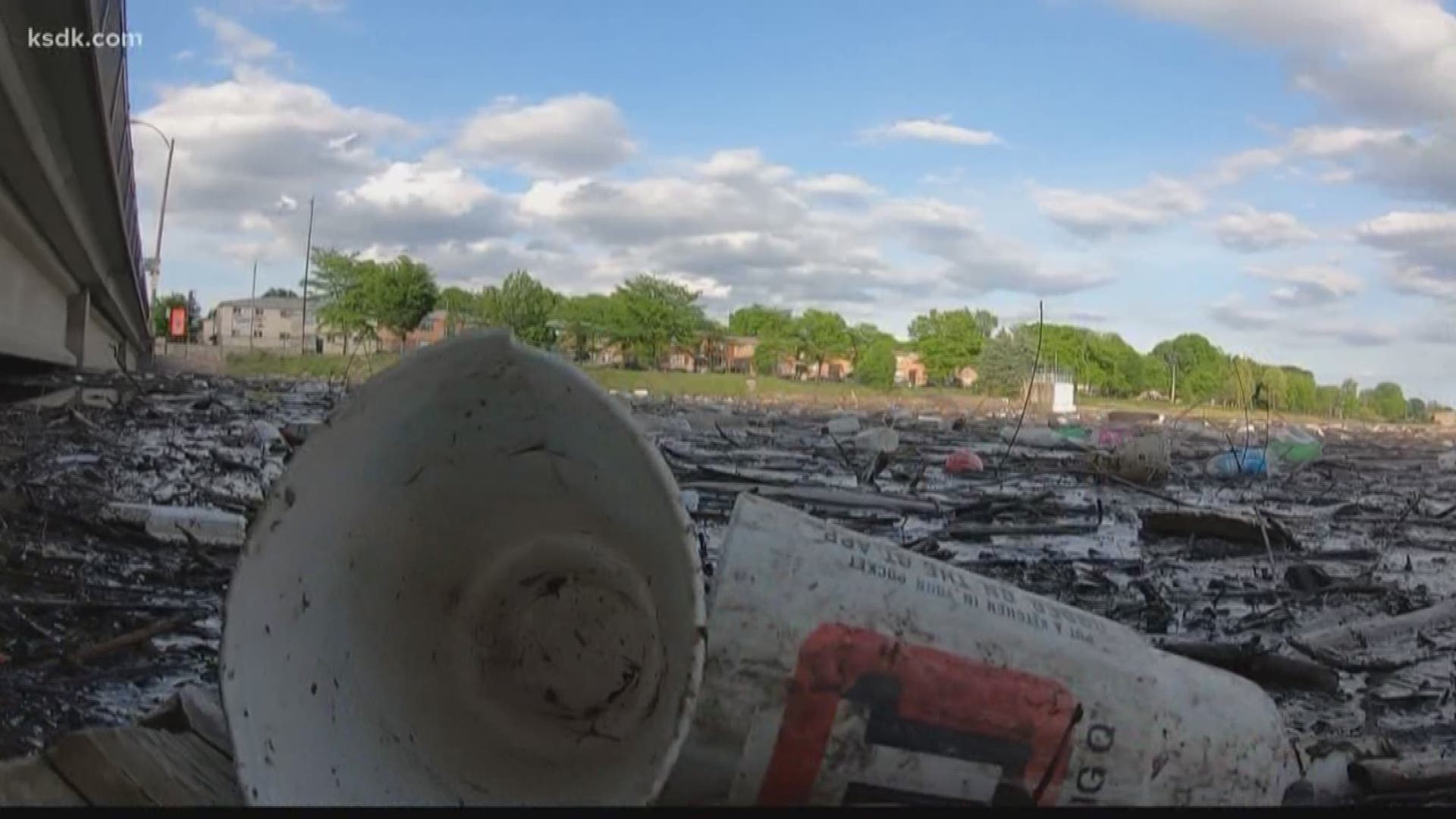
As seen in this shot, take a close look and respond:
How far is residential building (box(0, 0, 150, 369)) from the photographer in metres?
6.06

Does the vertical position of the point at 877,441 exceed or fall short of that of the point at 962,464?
it exceeds it

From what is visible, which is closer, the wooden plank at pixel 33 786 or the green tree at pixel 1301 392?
the wooden plank at pixel 33 786

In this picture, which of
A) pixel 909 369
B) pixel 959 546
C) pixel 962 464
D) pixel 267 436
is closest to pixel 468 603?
pixel 959 546

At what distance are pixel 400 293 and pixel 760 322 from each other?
53.1 m

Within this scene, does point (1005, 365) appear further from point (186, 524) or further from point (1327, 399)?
point (186, 524)

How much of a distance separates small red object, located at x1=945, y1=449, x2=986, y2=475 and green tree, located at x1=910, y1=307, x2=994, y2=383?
67.6 metres

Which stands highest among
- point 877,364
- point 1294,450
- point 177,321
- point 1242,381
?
point 877,364

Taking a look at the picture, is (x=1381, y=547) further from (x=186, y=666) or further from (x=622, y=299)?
(x=622, y=299)

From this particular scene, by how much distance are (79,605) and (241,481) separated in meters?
3.37

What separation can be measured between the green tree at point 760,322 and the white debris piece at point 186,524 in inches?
3503

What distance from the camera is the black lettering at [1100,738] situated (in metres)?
1.89

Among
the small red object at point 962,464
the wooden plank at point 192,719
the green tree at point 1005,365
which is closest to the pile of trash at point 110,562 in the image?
the wooden plank at point 192,719

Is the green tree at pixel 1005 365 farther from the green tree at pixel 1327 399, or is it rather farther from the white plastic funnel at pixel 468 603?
the white plastic funnel at pixel 468 603

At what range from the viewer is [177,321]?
56.6 meters
